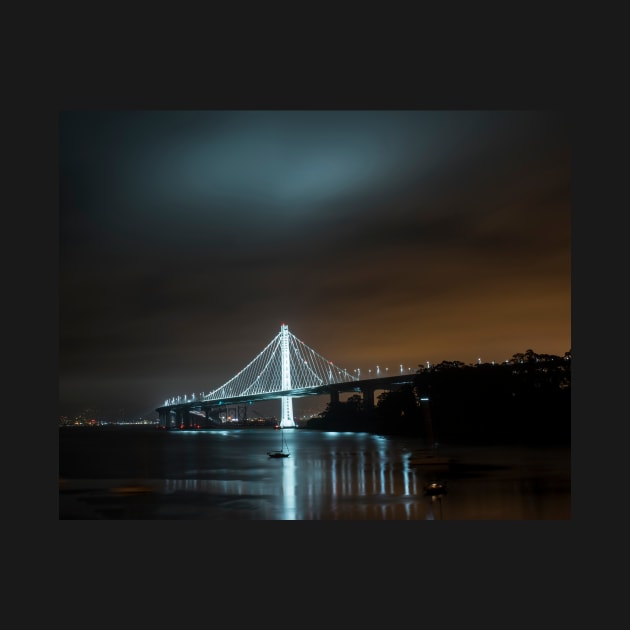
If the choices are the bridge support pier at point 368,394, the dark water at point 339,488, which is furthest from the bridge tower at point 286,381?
the dark water at point 339,488

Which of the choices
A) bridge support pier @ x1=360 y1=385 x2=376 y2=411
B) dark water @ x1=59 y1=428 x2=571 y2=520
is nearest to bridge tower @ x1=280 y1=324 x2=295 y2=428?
bridge support pier @ x1=360 y1=385 x2=376 y2=411

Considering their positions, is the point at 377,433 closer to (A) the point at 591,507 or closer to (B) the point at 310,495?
(B) the point at 310,495

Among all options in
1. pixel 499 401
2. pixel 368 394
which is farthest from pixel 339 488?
pixel 368 394

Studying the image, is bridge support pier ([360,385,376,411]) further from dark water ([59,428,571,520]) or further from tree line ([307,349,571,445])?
dark water ([59,428,571,520])

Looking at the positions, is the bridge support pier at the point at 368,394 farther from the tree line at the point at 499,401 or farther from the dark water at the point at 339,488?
the dark water at the point at 339,488

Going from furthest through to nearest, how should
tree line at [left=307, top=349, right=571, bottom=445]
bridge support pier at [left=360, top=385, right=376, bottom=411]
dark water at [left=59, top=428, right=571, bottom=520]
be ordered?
bridge support pier at [left=360, top=385, right=376, bottom=411], tree line at [left=307, top=349, right=571, bottom=445], dark water at [left=59, top=428, right=571, bottom=520]
